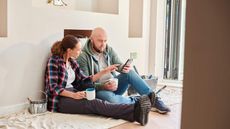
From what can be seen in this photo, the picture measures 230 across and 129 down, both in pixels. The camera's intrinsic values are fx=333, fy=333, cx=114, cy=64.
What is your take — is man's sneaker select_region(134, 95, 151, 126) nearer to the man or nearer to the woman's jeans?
the woman's jeans

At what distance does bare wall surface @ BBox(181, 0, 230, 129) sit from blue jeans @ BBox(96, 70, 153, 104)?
94.2 inches

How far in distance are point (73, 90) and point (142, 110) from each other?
803 millimetres

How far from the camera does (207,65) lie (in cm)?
96

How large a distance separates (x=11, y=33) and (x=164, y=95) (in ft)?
7.08

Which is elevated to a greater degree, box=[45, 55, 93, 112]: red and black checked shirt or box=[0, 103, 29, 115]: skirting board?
box=[45, 55, 93, 112]: red and black checked shirt

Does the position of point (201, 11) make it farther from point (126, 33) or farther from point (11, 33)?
point (126, 33)

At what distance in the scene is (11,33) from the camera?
3.31 m

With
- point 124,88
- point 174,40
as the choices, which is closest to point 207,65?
point 124,88

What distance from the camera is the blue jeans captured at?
3400mm

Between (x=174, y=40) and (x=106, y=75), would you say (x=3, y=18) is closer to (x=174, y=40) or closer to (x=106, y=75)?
(x=106, y=75)

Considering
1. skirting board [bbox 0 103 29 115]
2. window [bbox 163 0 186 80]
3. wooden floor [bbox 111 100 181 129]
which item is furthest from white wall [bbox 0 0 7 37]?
window [bbox 163 0 186 80]

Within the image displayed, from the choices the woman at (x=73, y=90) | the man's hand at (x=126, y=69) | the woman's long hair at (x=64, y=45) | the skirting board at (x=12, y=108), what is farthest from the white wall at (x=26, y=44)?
the man's hand at (x=126, y=69)

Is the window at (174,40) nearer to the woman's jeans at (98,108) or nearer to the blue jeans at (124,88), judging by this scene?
the blue jeans at (124,88)

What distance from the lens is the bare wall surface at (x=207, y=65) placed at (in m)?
0.92
